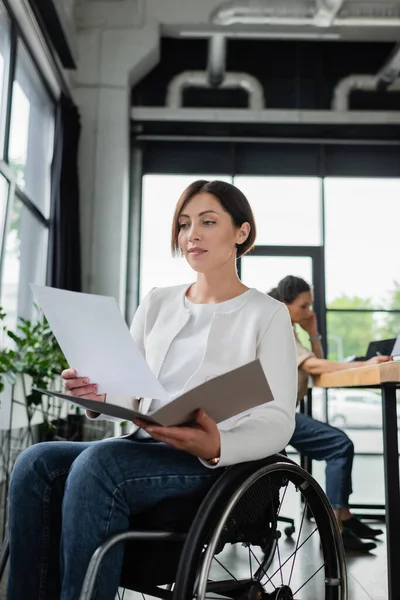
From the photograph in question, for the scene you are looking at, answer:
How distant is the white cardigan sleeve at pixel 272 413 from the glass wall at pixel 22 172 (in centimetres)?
269

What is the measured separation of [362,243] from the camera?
5621mm

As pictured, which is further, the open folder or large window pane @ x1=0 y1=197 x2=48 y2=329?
large window pane @ x1=0 y1=197 x2=48 y2=329

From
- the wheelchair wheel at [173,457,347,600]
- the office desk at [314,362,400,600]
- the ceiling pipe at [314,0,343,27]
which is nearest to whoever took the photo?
the wheelchair wheel at [173,457,347,600]

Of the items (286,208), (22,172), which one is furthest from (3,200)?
(286,208)

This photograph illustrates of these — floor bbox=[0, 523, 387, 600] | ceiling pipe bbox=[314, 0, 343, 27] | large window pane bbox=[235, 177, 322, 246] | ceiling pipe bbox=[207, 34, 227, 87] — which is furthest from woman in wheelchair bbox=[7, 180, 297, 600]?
ceiling pipe bbox=[207, 34, 227, 87]

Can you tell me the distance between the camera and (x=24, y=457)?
1.24m

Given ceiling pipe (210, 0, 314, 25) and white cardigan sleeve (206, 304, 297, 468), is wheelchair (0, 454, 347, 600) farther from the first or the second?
ceiling pipe (210, 0, 314, 25)

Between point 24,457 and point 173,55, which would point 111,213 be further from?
point 24,457

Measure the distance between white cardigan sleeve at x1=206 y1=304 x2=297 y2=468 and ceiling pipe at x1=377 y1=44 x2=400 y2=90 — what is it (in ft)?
15.3

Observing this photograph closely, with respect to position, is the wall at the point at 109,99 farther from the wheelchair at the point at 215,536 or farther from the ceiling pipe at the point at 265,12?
the wheelchair at the point at 215,536

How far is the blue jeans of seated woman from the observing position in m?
1.00

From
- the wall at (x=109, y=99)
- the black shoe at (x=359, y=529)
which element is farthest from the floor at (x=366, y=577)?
the wall at (x=109, y=99)

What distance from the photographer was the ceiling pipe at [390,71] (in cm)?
528

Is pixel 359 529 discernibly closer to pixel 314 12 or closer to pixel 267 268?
pixel 267 268
